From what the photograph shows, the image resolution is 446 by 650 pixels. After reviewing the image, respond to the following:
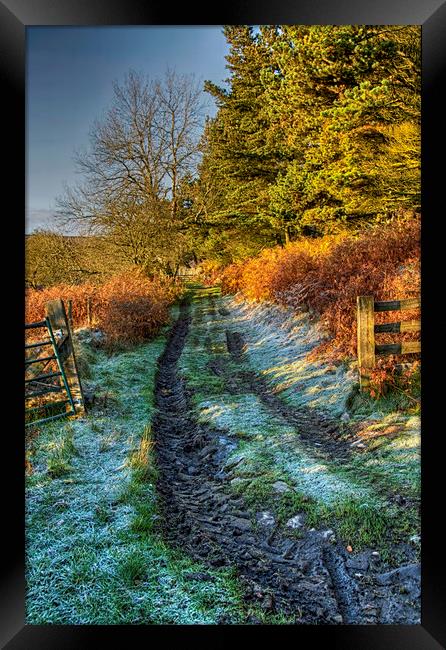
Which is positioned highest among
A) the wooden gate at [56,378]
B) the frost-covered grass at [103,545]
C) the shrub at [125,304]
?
the shrub at [125,304]

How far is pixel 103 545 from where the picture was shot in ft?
7.40

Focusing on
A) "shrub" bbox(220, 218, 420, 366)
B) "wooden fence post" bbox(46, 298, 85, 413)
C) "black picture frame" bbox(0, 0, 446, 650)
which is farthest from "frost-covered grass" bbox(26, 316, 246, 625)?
"shrub" bbox(220, 218, 420, 366)

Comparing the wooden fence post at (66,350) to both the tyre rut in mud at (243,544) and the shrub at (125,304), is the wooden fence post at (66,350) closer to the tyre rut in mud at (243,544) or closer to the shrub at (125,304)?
the shrub at (125,304)

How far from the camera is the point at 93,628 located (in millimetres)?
1917

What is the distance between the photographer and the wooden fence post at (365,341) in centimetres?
348

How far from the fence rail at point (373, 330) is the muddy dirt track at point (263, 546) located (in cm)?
61

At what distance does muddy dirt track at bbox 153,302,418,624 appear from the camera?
6.40 ft

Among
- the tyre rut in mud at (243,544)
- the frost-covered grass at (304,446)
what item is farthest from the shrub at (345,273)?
the tyre rut in mud at (243,544)

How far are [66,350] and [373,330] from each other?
2.80 meters
